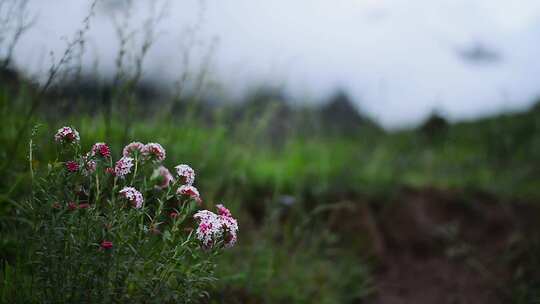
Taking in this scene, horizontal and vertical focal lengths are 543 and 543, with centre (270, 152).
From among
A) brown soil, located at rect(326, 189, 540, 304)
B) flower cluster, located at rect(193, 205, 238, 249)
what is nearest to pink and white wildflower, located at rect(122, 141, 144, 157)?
flower cluster, located at rect(193, 205, 238, 249)

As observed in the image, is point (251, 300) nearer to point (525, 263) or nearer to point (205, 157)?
point (205, 157)

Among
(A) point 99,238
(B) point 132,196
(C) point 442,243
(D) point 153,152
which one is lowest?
(C) point 442,243

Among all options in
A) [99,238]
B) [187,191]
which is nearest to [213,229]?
[187,191]

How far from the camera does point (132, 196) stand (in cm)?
167

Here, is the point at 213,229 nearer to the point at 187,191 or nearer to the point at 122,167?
the point at 187,191

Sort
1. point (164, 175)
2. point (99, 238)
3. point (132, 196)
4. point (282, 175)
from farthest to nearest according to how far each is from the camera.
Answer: point (282, 175), point (164, 175), point (99, 238), point (132, 196)

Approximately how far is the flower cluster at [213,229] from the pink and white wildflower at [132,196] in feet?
0.58

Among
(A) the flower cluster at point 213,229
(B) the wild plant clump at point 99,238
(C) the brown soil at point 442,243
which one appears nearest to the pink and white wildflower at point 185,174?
(B) the wild plant clump at point 99,238

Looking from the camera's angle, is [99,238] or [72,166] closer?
[72,166]

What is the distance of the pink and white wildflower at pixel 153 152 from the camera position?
1839mm

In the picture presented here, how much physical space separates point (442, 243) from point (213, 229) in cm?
379

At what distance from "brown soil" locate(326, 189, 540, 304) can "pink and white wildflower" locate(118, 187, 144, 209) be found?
2802mm

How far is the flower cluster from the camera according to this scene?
5.50ft

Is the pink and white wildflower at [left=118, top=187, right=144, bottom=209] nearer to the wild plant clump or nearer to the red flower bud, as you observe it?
the wild plant clump
